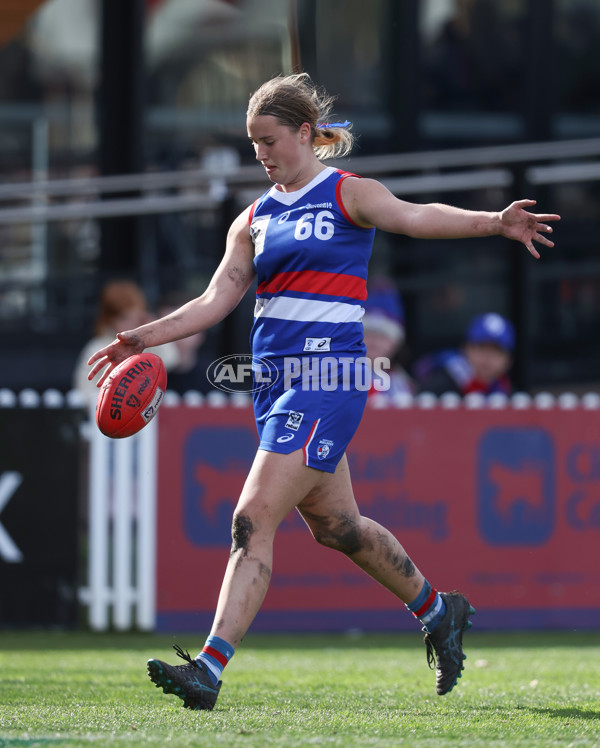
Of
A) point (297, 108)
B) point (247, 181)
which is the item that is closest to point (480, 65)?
point (247, 181)

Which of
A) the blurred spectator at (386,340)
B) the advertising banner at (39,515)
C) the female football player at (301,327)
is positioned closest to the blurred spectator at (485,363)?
the blurred spectator at (386,340)

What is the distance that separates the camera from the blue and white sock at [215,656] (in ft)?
13.9

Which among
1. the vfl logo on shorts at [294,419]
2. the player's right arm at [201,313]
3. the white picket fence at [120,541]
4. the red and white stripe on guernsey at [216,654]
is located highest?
the player's right arm at [201,313]

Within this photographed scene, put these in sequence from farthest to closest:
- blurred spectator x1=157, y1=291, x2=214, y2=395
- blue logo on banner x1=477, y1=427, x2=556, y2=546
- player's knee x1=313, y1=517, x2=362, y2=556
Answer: blurred spectator x1=157, y1=291, x2=214, y2=395 → blue logo on banner x1=477, y1=427, x2=556, y2=546 → player's knee x1=313, y1=517, x2=362, y2=556

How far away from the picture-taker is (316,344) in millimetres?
4512

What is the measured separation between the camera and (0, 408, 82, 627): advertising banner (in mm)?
7648

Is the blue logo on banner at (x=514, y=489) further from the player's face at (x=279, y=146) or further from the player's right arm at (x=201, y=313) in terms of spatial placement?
the player's face at (x=279, y=146)

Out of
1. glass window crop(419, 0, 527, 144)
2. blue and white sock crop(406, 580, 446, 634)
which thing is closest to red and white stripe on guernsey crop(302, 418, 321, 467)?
blue and white sock crop(406, 580, 446, 634)

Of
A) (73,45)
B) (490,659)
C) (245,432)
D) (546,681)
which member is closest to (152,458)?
(245,432)

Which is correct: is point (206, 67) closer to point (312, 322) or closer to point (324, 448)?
point (312, 322)

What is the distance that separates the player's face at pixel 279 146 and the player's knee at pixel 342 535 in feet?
4.18

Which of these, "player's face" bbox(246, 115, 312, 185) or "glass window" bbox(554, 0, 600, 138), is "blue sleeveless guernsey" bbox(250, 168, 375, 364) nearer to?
"player's face" bbox(246, 115, 312, 185)

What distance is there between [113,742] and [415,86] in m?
9.83

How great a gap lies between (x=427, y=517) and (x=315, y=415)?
368 centimetres
